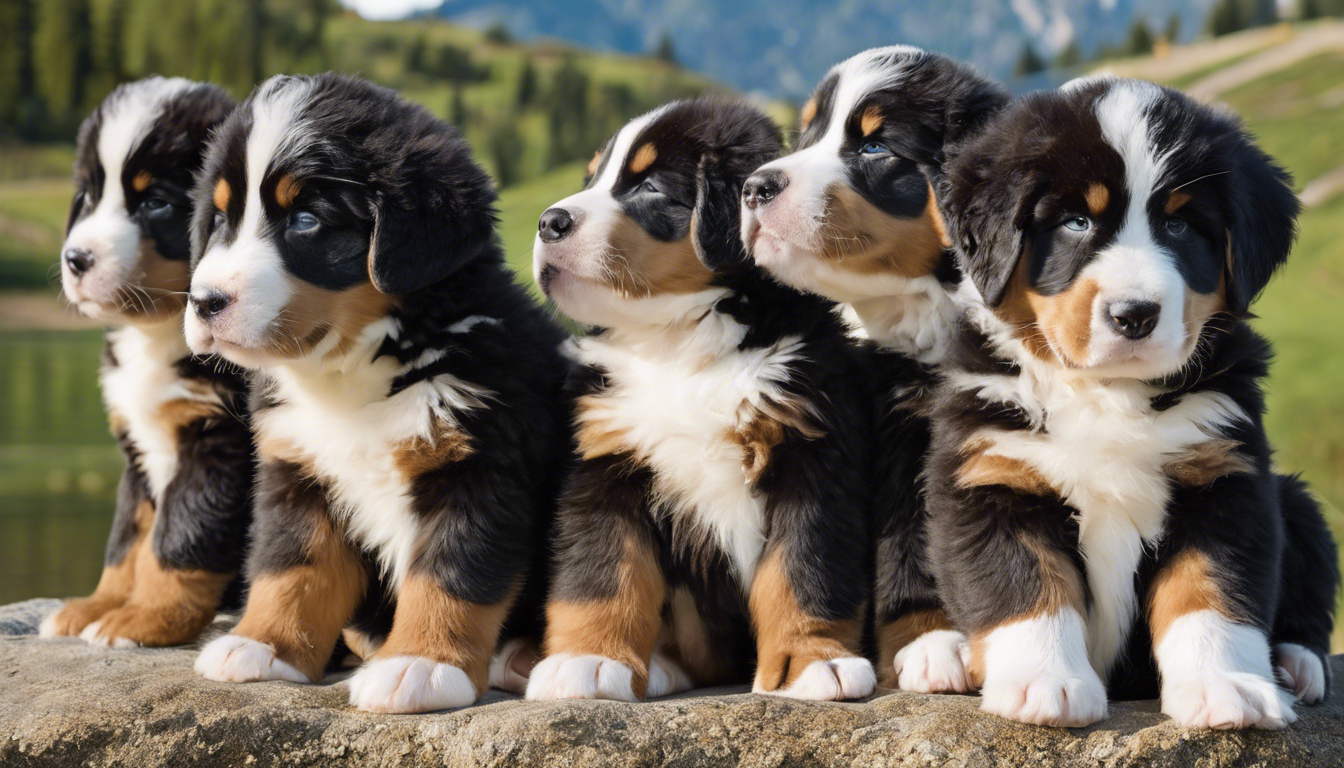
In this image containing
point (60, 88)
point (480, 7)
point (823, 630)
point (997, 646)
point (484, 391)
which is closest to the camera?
point (997, 646)

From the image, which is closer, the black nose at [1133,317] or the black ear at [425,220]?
the black nose at [1133,317]

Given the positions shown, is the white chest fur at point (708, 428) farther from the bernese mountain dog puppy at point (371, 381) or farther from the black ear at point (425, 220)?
the black ear at point (425, 220)

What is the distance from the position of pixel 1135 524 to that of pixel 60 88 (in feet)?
60.4

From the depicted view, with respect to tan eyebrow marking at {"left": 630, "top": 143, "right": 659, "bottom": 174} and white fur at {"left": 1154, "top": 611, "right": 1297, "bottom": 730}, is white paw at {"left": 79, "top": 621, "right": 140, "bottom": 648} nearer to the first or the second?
tan eyebrow marking at {"left": 630, "top": 143, "right": 659, "bottom": 174}

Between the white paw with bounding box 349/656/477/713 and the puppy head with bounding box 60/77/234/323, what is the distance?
157cm

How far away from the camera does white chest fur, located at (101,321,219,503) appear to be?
149 inches

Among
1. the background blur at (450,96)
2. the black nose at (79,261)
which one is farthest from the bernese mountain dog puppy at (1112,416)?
the background blur at (450,96)

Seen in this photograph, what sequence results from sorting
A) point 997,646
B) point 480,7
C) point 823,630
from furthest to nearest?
point 480,7, point 823,630, point 997,646

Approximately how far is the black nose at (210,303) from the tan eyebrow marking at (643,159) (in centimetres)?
116

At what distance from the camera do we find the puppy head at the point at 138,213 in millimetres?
3715

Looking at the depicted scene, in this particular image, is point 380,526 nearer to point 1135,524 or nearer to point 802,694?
point 802,694

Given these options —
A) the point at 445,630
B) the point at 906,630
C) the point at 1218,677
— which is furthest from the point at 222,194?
the point at 1218,677

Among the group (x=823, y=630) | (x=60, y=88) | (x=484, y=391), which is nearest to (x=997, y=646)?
(x=823, y=630)

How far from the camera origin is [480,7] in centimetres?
3722
